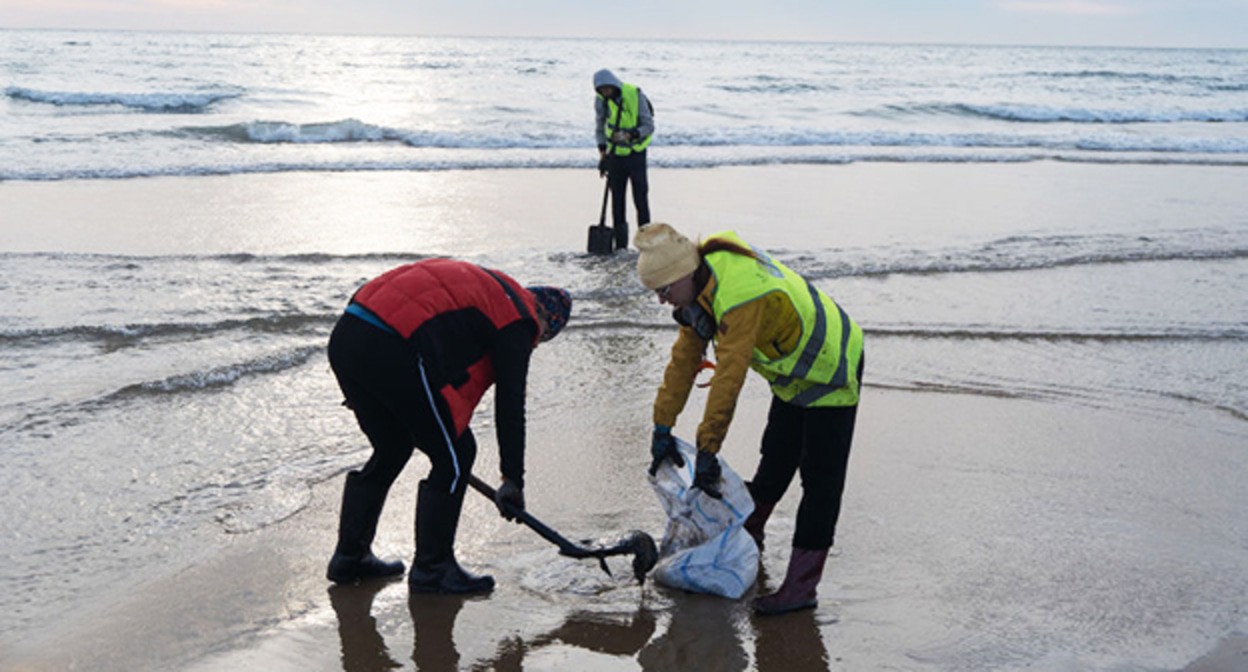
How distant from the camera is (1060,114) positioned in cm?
2984

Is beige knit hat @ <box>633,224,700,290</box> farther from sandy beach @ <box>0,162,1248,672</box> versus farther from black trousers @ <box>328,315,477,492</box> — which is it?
sandy beach @ <box>0,162,1248,672</box>

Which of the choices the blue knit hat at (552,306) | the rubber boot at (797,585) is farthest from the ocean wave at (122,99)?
the rubber boot at (797,585)

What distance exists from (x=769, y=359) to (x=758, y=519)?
0.91 metres

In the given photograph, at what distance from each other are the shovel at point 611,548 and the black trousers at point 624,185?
21.3 feet

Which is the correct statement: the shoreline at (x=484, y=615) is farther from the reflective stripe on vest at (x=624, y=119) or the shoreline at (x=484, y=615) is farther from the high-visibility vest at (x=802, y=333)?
the reflective stripe on vest at (x=624, y=119)

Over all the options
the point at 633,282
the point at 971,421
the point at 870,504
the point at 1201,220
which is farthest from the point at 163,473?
the point at 1201,220

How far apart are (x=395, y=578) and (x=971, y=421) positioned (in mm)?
3170

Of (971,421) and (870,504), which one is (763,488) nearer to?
(870,504)

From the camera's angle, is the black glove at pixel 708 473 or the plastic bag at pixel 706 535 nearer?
the black glove at pixel 708 473

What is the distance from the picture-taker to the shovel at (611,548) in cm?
382

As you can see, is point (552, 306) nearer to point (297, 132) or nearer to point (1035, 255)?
point (1035, 255)

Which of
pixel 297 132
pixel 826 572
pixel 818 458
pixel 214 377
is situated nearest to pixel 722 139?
pixel 297 132

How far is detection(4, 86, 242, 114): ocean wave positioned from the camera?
80.3 feet

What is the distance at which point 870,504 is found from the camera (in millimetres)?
4723
